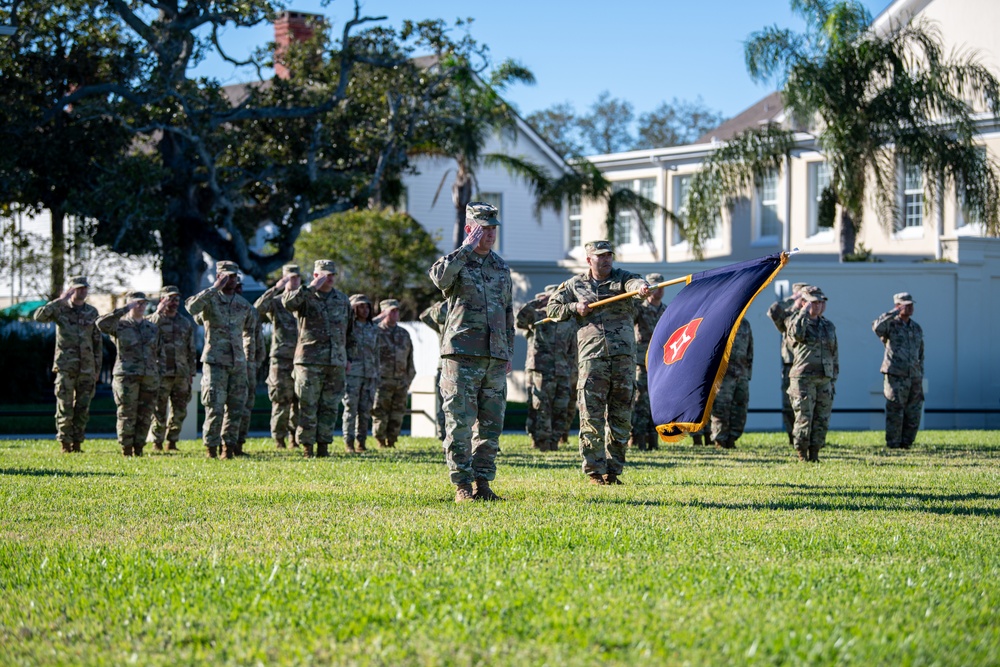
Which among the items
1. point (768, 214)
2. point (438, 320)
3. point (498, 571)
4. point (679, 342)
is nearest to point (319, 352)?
point (438, 320)

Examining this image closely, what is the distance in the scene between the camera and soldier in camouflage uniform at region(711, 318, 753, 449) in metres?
19.3

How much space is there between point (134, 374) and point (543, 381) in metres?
5.51

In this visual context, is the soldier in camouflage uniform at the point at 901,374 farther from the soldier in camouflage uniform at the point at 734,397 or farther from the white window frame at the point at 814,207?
the white window frame at the point at 814,207

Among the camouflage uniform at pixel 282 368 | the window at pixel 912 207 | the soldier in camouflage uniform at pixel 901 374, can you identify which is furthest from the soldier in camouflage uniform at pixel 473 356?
the window at pixel 912 207

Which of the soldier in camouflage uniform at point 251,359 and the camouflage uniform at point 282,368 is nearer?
the soldier in camouflage uniform at point 251,359

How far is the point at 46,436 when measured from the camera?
22500mm

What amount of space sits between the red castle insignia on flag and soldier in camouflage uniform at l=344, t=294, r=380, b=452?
297 inches

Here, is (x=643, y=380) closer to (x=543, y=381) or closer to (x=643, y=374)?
(x=643, y=374)

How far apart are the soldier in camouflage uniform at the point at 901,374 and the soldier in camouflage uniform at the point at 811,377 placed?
3.31m

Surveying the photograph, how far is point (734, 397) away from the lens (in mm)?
19719

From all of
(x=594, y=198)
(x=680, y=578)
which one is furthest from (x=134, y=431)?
(x=594, y=198)

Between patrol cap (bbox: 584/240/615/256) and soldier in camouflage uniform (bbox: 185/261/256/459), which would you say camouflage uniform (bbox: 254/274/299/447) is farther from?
patrol cap (bbox: 584/240/615/256)

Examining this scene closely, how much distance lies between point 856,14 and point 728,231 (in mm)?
10990

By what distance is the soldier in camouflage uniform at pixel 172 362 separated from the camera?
17.5 metres
